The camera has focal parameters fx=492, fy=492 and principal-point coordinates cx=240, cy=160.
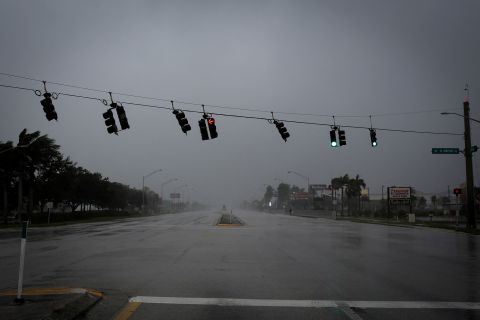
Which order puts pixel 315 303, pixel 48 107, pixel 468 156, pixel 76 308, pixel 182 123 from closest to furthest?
pixel 76 308, pixel 315 303, pixel 48 107, pixel 182 123, pixel 468 156

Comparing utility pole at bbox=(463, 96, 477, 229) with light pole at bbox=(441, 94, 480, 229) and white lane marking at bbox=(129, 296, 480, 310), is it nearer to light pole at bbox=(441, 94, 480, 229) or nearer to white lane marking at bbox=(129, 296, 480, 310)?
light pole at bbox=(441, 94, 480, 229)

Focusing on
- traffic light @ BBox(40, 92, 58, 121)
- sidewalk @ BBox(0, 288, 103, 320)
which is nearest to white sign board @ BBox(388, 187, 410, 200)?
traffic light @ BBox(40, 92, 58, 121)

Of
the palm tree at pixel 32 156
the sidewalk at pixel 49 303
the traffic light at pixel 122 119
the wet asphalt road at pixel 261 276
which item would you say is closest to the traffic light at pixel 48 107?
the traffic light at pixel 122 119

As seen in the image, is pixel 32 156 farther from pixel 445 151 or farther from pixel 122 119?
pixel 445 151

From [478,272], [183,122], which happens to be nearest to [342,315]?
[478,272]

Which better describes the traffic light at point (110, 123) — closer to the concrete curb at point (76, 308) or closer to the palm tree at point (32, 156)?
the concrete curb at point (76, 308)

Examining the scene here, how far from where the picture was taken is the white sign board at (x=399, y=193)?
66.7 metres

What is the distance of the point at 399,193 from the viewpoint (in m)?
67.1

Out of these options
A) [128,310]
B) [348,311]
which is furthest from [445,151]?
[128,310]

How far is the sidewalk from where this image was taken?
24.1 feet

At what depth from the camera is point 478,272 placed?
43.3 feet

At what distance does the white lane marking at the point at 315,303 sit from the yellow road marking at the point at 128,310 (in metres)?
0.28

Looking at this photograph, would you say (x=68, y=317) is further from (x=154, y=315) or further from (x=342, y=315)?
(x=342, y=315)

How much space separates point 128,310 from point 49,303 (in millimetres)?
1290
